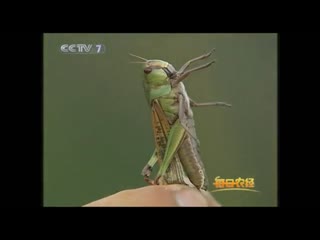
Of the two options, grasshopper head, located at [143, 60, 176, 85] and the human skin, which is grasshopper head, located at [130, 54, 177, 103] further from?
the human skin

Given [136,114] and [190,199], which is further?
[136,114]

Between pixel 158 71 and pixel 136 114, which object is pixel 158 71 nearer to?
pixel 158 71

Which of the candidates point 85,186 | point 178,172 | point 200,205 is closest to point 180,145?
point 178,172

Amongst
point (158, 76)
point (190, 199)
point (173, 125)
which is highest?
point (158, 76)

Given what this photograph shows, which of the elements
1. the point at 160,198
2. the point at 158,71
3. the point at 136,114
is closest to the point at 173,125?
the point at 136,114

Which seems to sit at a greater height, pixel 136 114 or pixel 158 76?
pixel 158 76
